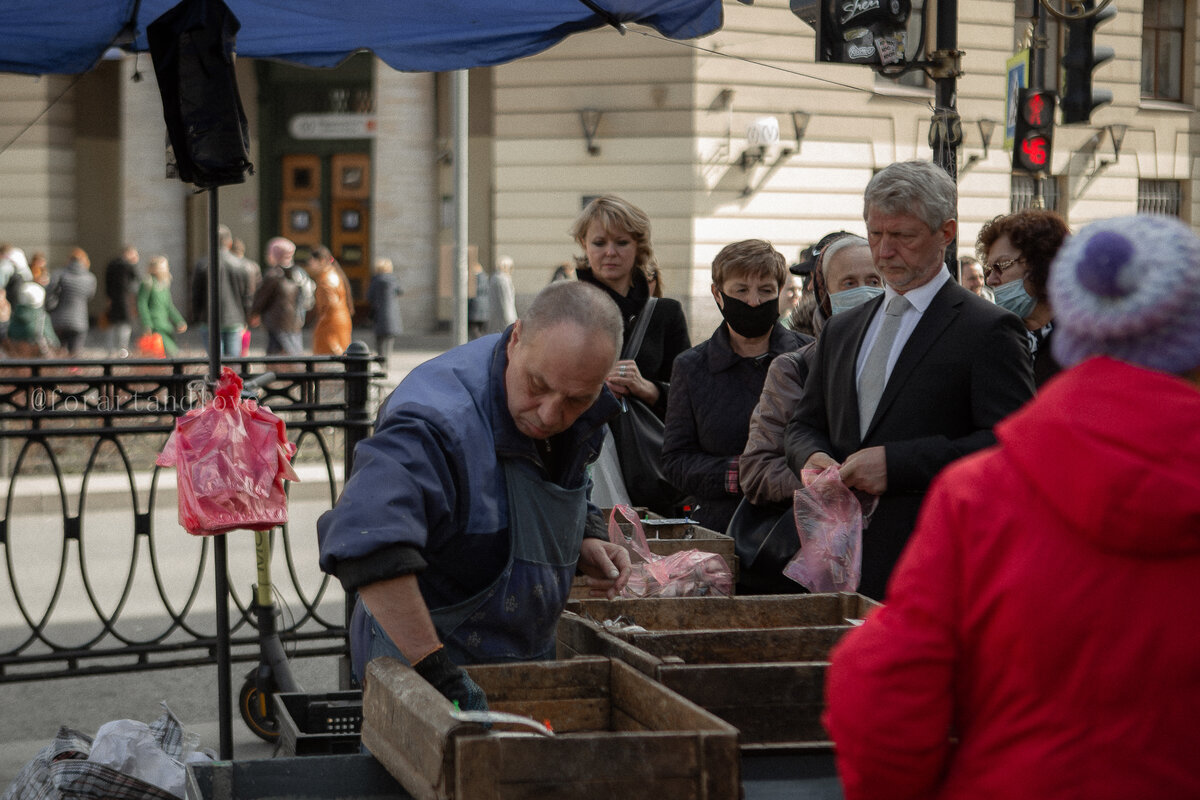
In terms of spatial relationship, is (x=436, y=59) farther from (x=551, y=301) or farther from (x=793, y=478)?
(x=551, y=301)

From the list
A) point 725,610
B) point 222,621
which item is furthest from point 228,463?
point 725,610

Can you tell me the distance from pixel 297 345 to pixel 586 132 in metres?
7.61

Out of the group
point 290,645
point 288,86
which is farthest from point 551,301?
point 288,86

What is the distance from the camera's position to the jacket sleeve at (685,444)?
4426 millimetres

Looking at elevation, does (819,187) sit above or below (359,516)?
above

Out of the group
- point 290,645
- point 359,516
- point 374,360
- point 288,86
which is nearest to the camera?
point 359,516

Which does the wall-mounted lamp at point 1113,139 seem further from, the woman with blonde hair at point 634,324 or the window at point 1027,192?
the woman with blonde hair at point 634,324

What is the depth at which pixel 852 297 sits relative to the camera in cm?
424

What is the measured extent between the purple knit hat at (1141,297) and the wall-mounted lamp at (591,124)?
73.6 ft

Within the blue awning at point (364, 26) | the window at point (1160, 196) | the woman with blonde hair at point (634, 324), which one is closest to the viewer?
the blue awning at point (364, 26)

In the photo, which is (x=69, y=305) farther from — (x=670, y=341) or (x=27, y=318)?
(x=670, y=341)

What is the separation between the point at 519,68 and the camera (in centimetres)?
2395

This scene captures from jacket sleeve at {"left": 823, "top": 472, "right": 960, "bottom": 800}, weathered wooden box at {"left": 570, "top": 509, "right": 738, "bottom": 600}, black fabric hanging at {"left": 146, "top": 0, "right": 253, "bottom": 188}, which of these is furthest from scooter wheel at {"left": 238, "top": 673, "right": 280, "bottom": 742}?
jacket sleeve at {"left": 823, "top": 472, "right": 960, "bottom": 800}

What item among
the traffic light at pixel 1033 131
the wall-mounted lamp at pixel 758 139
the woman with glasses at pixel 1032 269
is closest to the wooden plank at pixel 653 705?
the woman with glasses at pixel 1032 269
